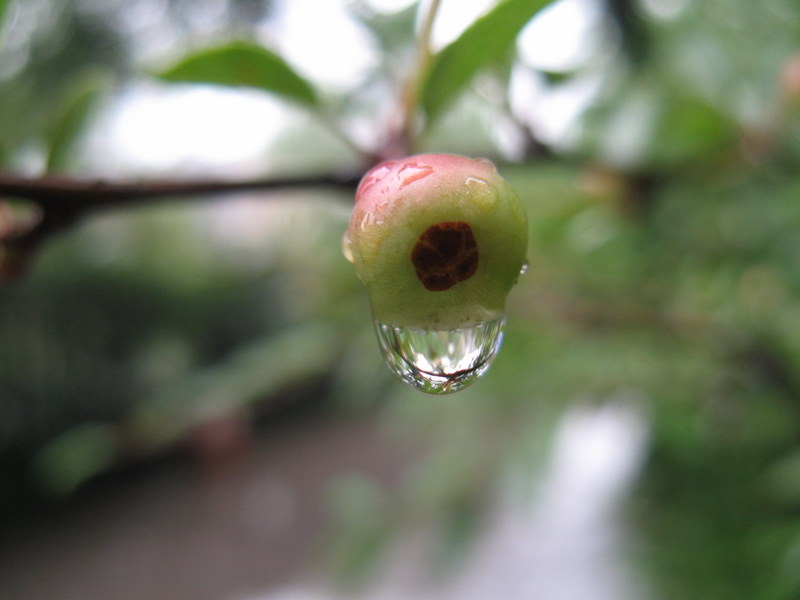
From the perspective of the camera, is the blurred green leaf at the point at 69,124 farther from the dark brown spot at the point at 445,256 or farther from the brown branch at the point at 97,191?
the dark brown spot at the point at 445,256

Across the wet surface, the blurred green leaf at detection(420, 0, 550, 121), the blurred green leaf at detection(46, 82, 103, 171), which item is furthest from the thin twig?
the wet surface

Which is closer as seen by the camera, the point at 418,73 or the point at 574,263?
the point at 418,73

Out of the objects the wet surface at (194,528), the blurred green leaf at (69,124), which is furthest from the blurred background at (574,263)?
the wet surface at (194,528)

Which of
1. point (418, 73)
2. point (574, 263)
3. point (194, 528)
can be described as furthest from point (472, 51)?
point (194, 528)

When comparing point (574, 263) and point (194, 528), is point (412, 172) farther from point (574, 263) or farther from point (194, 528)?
point (194, 528)

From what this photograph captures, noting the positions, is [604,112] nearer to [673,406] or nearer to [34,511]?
[673,406]

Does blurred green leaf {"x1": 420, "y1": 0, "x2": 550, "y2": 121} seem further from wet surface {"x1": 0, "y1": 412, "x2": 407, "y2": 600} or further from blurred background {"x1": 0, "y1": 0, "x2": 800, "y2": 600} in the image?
wet surface {"x1": 0, "y1": 412, "x2": 407, "y2": 600}

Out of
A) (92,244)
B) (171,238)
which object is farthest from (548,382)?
(171,238)
